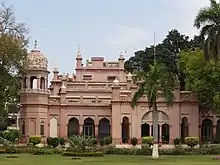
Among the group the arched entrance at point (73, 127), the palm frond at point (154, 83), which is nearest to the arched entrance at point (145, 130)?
the arched entrance at point (73, 127)

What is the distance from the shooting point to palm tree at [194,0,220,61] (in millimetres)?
38562

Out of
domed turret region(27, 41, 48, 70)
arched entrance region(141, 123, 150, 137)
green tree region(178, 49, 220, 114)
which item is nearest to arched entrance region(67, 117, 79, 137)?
domed turret region(27, 41, 48, 70)

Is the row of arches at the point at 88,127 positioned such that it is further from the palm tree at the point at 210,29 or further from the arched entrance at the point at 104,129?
the palm tree at the point at 210,29

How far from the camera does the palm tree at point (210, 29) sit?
38.6 m

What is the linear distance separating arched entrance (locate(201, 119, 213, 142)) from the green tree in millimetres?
4578

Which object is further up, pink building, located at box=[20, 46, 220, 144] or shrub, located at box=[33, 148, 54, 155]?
pink building, located at box=[20, 46, 220, 144]

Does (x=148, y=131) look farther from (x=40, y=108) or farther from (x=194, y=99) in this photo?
(x=40, y=108)

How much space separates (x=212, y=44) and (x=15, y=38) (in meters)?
18.3

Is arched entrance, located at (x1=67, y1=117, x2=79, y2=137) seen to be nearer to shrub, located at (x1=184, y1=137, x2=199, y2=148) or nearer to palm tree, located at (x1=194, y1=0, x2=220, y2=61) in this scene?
shrub, located at (x1=184, y1=137, x2=199, y2=148)

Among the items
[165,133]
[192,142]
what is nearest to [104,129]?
[165,133]

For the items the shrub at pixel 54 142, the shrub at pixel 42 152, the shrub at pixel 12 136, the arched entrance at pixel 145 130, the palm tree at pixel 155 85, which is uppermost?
the palm tree at pixel 155 85

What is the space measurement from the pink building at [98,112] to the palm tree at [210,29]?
17.6 m

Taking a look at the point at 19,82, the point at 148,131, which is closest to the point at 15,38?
the point at 19,82

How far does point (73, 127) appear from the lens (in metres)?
62.9
